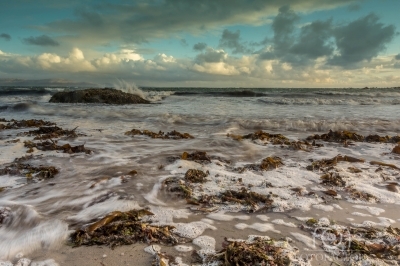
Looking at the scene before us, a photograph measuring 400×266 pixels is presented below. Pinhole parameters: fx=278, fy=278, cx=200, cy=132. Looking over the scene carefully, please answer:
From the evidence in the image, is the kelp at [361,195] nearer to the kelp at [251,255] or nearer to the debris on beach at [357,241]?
the debris on beach at [357,241]

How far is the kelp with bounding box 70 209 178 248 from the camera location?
233 cm

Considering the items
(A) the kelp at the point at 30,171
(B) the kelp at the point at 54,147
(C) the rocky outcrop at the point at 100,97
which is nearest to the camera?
(A) the kelp at the point at 30,171

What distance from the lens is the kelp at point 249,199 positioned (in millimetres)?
3055

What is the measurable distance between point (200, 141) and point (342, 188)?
365cm

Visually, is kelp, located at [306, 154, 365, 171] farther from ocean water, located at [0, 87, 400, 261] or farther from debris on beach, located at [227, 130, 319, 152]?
debris on beach, located at [227, 130, 319, 152]

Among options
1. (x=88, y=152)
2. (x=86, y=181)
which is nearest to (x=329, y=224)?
(x=86, y=181)

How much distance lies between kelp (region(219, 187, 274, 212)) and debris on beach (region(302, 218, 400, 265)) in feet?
1.79

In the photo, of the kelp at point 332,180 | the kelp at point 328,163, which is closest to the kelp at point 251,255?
the kelp at point 332,180

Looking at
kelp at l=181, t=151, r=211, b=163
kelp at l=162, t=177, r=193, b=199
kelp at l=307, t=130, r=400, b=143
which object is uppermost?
kelp at l=307, t=130, r=400, b=143

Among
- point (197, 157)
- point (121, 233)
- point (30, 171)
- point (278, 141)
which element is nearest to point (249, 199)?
point (121, 233)

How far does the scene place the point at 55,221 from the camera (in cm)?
267

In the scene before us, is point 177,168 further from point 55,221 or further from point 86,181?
point 55,221

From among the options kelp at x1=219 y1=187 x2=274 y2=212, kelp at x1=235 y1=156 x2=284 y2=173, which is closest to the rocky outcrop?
kelp at x1=235 y1=156 x2=284 y2=173

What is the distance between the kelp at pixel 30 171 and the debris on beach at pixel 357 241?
11.4ft
